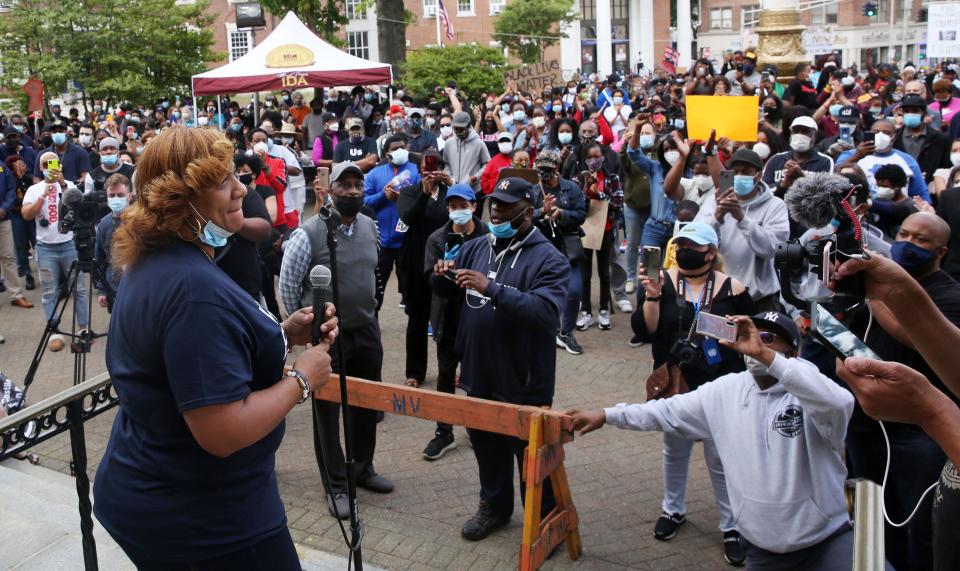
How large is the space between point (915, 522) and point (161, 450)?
136 inches

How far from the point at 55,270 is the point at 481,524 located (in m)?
6.94

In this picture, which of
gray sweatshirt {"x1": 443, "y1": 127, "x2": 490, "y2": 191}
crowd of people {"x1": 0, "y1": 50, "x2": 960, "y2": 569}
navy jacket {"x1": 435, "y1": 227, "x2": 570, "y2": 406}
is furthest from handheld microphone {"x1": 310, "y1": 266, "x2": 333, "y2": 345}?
gray sweatshirt {"x1": 443, "y1": 127, "x2": 490, "y2": 191}

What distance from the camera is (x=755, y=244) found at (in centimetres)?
711

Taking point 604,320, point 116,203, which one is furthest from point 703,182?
point 116,203

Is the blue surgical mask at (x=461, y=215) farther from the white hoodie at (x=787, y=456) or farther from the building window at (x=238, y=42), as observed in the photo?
the building window at (x=238, y=42)

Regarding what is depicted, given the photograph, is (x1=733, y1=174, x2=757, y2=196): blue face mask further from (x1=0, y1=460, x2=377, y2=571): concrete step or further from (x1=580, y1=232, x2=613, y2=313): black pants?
(x1=0, y1=460, x2=377, y2=571): concrete step

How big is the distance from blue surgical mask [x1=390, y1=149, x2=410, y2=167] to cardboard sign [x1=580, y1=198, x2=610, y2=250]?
1.96 metres

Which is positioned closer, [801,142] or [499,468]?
[499,468]

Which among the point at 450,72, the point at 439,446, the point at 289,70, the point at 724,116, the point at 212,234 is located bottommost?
the point at 439,446

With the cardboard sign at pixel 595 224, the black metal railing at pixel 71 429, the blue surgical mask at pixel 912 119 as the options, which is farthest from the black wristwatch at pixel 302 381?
the blue surgical mask at pixel 912 119

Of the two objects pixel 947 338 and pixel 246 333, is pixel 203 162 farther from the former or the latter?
pixel 947 338

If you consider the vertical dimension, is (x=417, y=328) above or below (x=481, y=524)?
above

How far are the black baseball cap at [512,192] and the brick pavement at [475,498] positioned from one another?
1.95 metres

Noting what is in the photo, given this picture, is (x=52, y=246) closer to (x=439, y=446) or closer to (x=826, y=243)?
Answer: (x=439, y=446)
